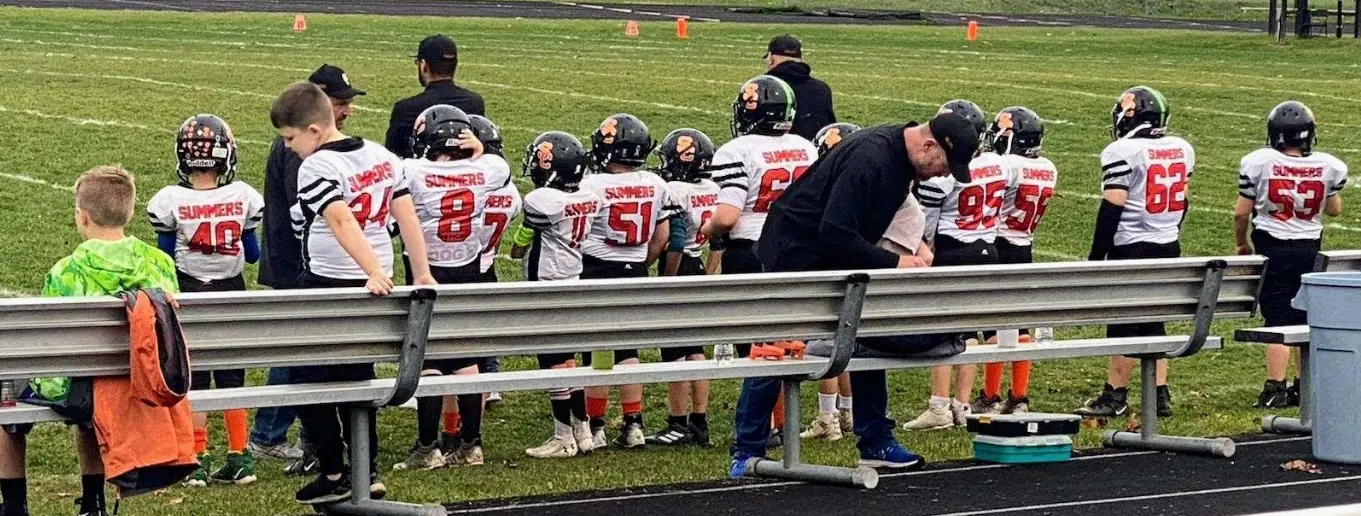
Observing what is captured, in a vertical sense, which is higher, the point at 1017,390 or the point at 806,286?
the point at 806,286

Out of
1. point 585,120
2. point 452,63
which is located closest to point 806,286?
point 452,63

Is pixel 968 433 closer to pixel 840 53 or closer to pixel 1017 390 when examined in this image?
pixel 1017 390

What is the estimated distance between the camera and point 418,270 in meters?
8.38

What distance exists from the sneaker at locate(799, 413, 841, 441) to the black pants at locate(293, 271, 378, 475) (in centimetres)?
256

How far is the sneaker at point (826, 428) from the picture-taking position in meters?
10.7

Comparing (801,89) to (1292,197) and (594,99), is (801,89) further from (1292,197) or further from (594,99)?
(594,99)

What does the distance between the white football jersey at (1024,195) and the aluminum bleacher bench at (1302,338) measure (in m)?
1.60

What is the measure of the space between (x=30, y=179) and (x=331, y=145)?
9859 millimetres

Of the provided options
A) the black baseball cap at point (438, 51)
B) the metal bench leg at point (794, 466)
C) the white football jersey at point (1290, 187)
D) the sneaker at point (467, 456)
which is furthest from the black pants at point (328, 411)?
the white football jersey at point (1290, 187)

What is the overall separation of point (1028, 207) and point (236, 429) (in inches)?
164

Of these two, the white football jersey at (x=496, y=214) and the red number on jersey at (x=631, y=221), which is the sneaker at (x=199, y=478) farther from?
the red number on jersey at (x=631, y=221)

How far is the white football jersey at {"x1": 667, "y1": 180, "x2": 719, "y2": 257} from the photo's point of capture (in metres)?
10.9

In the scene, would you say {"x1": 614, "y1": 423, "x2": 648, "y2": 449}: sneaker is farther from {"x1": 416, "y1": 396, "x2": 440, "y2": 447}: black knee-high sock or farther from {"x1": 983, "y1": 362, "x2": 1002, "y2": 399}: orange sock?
{"x1": 983, "y1": 362, "x2": 1002, "y2": 399}: orange sock

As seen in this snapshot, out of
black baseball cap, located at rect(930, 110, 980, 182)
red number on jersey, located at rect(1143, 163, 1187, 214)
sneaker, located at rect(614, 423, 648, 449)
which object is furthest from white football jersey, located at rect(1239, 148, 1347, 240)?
black baseball cap, located at rect(930, 110, 980, 182)
